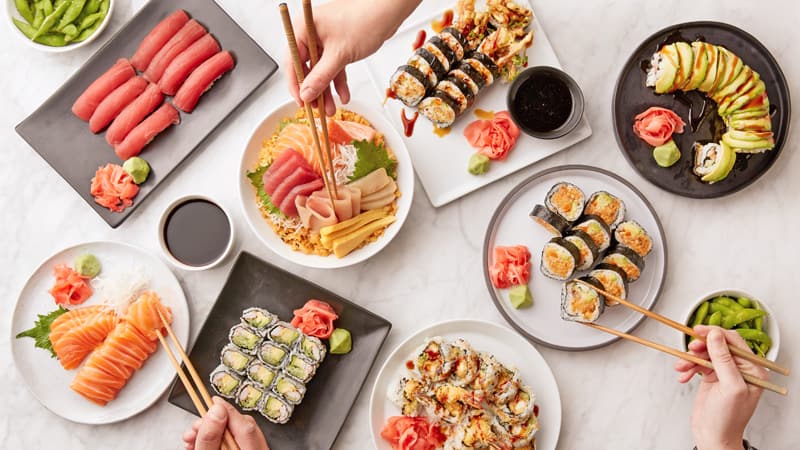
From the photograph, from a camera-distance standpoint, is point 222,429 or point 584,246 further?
point 584,246

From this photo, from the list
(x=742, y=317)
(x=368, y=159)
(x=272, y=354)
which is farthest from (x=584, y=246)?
(x=272, y=354)

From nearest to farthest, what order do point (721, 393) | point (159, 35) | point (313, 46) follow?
point (313, 46) → point (721, 393) → point (159, 35)

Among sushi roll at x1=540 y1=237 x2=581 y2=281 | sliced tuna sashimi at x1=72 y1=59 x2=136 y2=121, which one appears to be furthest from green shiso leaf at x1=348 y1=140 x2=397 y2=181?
sliced tuna sashimi at x1=72 y1=59 x2=136 y2=121

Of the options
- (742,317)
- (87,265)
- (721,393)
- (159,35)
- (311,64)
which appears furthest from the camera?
(159,35)

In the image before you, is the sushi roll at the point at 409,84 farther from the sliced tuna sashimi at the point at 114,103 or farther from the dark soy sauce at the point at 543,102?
the sliced tuna sashimi at the point at 114,103

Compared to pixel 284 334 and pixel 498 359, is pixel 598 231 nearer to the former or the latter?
pixel 498 359

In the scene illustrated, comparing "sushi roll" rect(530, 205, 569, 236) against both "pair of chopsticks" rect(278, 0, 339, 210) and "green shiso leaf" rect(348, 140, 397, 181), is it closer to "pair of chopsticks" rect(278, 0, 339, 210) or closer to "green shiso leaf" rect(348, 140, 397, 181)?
"green shiso leaf" rect(348, 140, 397, 181)
